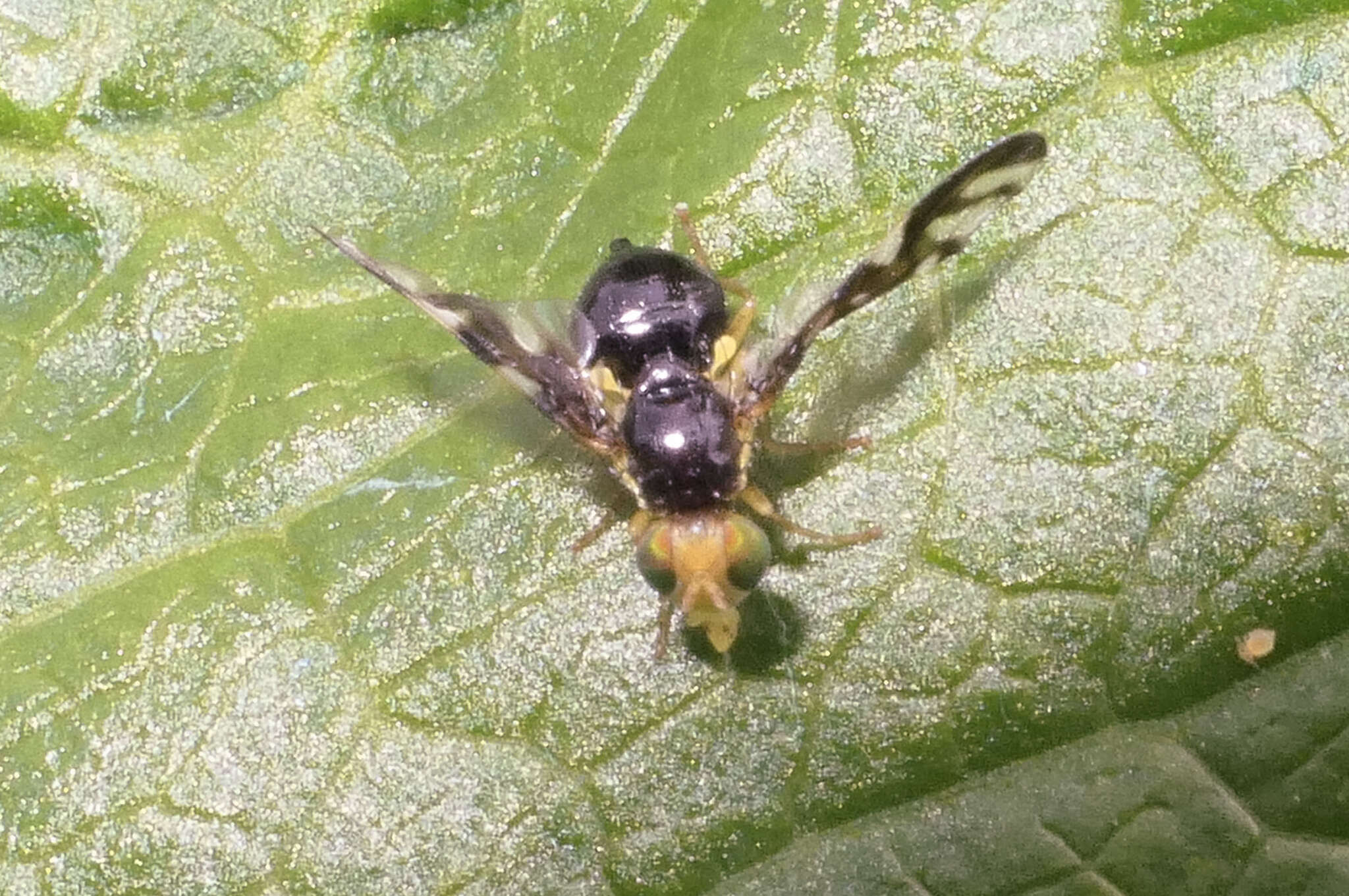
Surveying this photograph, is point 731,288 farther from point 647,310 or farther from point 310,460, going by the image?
point 310,460

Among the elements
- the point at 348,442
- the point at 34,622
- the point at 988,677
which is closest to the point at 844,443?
the point at 988,677


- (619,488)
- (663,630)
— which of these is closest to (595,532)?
(619,488)

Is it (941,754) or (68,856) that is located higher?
(68,856)

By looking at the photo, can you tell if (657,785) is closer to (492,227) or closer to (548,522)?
(548,522)

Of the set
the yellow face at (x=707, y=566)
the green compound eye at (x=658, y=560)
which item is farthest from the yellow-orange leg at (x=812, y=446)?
the green compound eye at (x=658, y=560)

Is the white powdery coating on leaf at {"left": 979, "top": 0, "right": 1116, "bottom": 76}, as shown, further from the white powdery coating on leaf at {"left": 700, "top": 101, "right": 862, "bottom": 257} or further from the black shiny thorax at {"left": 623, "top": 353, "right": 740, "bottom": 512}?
the black shiny thorax at {"left": 623, "top": 353, "right": 740, "bottom": 512}

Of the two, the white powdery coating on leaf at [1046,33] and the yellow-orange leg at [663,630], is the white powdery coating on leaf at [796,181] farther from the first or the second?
the yellow-orange leg at [663,630]
